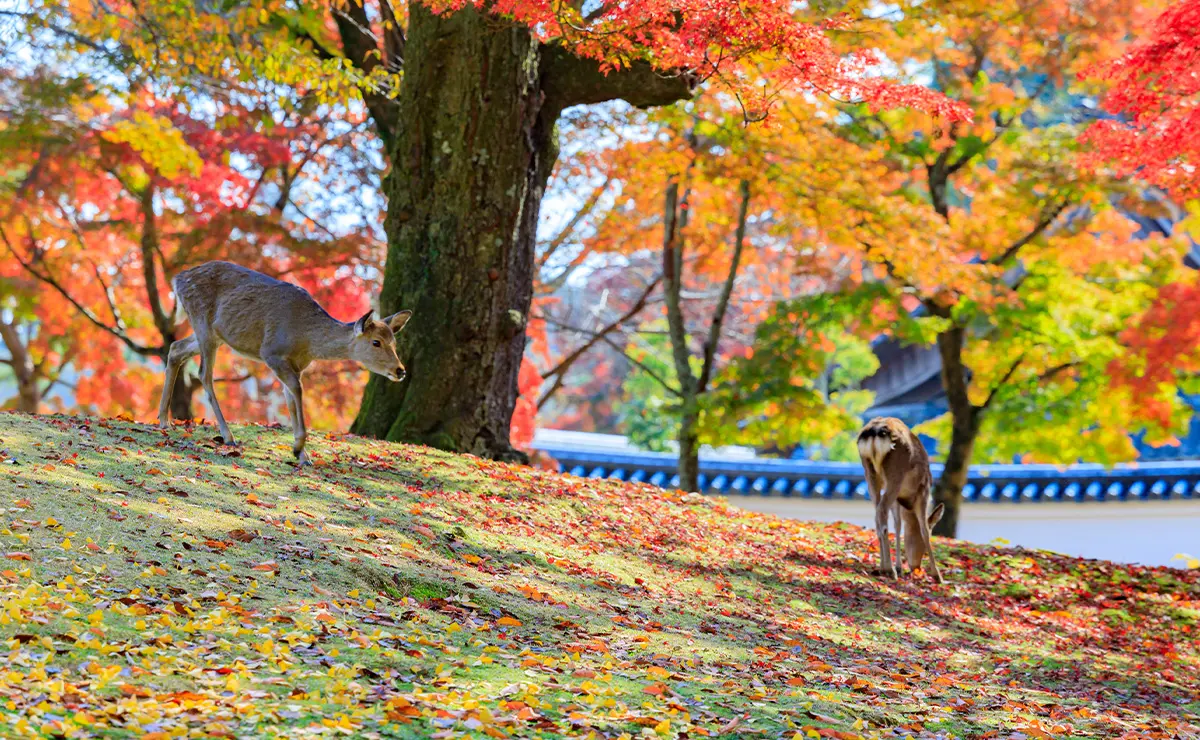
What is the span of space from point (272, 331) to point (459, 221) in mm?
2418

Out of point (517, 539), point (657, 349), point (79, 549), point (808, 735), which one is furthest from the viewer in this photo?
point (657, 349)

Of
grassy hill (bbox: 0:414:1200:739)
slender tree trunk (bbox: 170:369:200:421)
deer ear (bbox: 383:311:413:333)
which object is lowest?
grassy hill (bbox: 0:414:1200:739)

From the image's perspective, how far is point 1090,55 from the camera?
637 inches

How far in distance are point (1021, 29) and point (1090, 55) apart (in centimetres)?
99

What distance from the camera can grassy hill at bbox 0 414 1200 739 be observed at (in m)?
4.54

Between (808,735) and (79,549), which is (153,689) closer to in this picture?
(79,549)

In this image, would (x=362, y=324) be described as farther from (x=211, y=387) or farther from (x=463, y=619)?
(x=463, y=619)

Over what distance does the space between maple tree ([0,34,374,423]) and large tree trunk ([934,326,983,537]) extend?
8.49 metres

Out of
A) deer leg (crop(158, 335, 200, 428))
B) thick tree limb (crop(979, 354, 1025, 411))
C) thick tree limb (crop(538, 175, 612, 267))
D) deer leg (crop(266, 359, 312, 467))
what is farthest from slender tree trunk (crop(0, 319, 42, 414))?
thick tree limb (crop(979, 354, 1025, 411))

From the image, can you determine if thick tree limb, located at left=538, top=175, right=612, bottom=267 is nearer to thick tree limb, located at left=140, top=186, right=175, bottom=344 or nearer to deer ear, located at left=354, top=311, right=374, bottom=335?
thick tree limb, located at left=140, top=186, right=175, bottom=344

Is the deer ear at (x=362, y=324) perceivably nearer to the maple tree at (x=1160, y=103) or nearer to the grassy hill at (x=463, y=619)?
the grassy hill at (x=463, y=619)

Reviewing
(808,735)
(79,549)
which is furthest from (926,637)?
(79,549)

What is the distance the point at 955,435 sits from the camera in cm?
1745

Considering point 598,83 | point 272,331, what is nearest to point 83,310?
point 272,331
